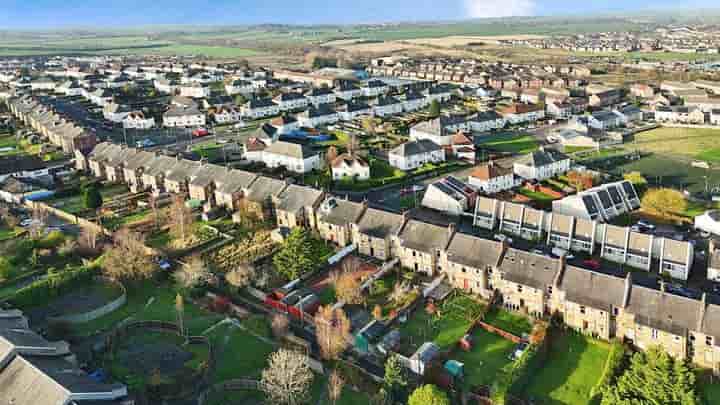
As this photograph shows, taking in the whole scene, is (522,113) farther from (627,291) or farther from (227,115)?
(627,291)

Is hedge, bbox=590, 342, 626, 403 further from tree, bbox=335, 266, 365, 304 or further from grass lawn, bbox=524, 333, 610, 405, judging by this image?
tree, bbox=335, 266, 365, 304

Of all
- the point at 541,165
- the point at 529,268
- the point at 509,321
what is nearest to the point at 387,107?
the point at 541,165

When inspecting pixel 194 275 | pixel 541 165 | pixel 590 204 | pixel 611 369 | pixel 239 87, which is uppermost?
pixel 239 87

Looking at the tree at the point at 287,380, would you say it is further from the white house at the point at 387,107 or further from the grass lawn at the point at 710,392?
the white house at the point at 387,107

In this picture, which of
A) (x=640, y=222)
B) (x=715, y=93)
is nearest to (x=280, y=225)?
(x=640, y=222)

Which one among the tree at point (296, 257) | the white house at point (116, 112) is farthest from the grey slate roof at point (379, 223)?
the white house at point (116, 112)

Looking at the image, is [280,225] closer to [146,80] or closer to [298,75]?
[298,75]

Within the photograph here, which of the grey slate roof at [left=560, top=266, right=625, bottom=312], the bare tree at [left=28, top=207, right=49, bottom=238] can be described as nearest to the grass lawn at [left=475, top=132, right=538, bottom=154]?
the grey slate roof at [left=560, top=266, right=625, bottom=312]
